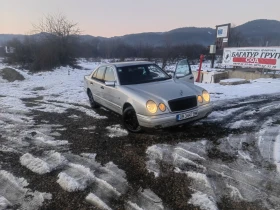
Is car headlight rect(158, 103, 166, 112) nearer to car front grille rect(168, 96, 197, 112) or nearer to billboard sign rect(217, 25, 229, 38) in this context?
car front grille rect(168, 96, 197, 112)

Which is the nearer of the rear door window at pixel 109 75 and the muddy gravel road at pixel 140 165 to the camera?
the muddy gravel road at pixel 140 165

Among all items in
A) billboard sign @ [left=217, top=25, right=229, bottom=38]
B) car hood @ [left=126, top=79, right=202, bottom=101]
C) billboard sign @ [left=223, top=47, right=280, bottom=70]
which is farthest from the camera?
billboard sign @ [left=217, top=25, right=229, bottom=38]

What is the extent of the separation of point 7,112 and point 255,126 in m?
7.10

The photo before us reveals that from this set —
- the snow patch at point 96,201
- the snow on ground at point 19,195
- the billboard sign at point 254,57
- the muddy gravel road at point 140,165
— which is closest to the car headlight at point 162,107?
the muddy gravel road at point 140,165

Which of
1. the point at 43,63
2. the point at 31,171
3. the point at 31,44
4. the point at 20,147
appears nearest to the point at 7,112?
the point at 20,147

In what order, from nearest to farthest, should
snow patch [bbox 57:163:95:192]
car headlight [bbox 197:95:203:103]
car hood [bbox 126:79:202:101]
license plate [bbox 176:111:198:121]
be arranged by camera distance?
snow patch [bbox 57:163:95:192], license plate [bbox 176:111:198:121], car hood [bbox 126:79:202:101], car headlight [bbox 197:95:203:103]

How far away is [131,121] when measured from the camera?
17.7ft

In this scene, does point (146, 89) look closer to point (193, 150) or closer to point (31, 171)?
point (193, 150)

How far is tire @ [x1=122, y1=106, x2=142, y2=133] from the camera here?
Answer: 5.28 m

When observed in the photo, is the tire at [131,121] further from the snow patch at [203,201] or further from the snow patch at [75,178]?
the snow patch at [203,201]

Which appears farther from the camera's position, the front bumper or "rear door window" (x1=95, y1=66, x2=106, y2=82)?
"rear door window" (x1=95, y1=66, x2=106, y2=82)

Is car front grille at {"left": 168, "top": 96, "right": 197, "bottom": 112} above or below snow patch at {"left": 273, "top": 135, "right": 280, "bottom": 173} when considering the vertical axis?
above

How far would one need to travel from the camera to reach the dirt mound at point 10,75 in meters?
17.1

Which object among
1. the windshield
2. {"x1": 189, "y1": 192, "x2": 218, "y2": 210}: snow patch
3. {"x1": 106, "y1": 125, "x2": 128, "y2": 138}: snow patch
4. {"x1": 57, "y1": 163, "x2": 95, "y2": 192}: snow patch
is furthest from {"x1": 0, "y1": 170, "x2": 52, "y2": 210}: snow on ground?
the windshield
